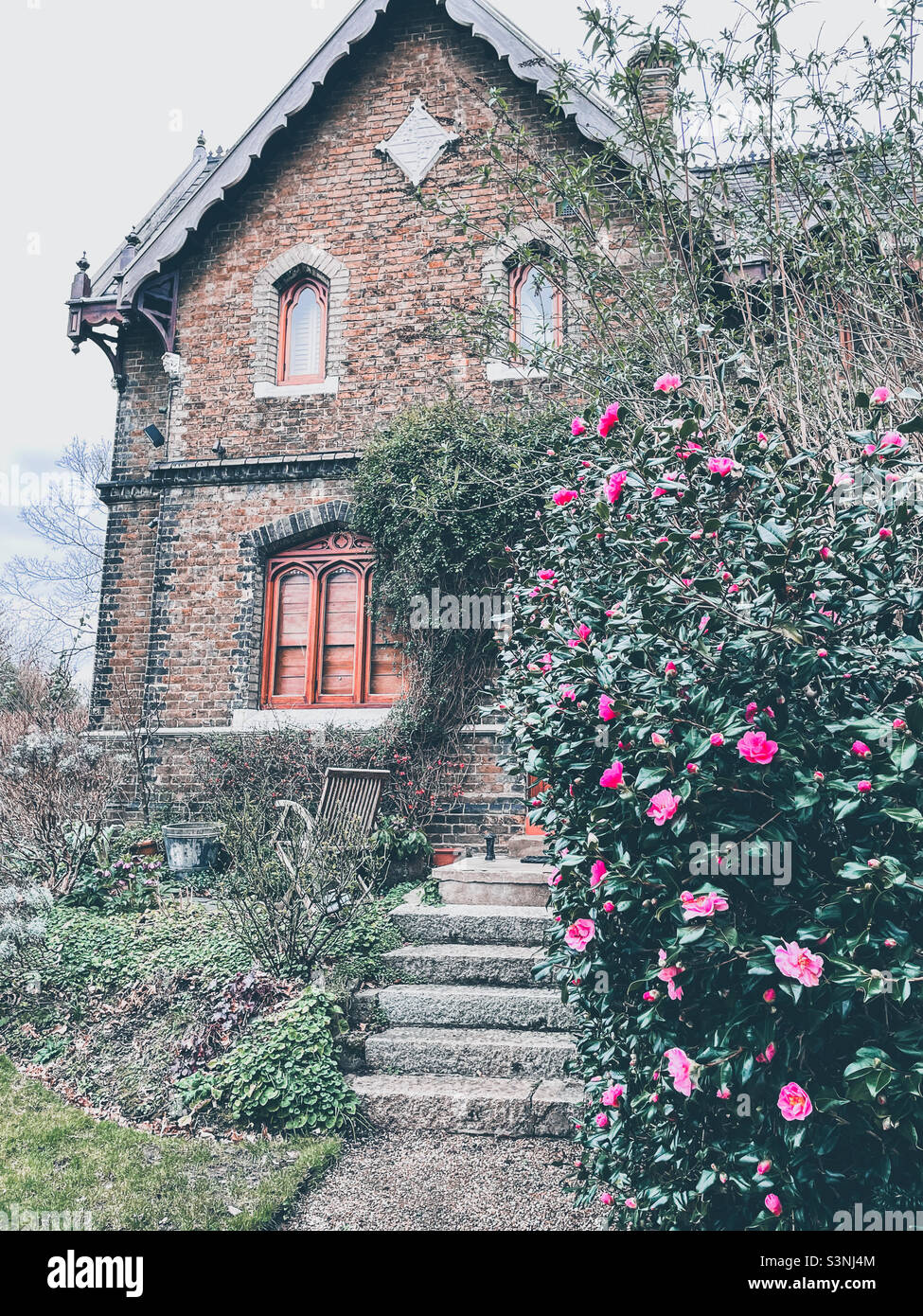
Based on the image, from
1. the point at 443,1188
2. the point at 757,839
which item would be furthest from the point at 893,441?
the point at 443,1188

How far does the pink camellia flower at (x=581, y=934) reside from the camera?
2.96 metres

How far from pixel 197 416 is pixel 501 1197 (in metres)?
8.38

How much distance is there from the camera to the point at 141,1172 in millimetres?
3900

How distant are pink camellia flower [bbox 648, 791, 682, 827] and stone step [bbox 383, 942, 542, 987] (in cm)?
312

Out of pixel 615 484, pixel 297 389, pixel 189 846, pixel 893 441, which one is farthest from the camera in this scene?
pixel 297 389

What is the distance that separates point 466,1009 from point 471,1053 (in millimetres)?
362

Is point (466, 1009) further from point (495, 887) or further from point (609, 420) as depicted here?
point (609, 420)

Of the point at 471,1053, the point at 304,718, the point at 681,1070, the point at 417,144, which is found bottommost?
the point at 471,1053

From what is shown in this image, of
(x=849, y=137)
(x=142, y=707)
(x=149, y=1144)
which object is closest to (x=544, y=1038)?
(x=149, y=1144)

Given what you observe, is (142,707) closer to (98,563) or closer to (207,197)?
(207,197)

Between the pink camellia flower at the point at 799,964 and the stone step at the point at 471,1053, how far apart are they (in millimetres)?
2580
